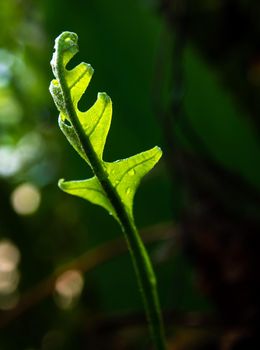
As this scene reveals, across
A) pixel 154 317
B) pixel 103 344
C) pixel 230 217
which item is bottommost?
pixel 103 344

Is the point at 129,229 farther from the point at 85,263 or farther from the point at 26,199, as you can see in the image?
the point at 26,199

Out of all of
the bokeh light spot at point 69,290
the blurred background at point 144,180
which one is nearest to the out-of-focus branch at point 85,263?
the blurred background at point 144,180

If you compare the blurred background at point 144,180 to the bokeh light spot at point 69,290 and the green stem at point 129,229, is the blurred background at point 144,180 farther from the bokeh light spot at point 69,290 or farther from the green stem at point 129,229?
the green stem at point 129,229

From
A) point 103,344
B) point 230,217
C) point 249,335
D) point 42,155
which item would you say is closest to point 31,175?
point 42,155

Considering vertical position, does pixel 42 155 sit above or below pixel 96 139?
below

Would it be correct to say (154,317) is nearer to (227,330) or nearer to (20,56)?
(227,330)

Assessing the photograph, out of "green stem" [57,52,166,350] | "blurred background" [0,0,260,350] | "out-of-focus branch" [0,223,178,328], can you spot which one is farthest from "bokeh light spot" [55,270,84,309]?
"green stem" [57,52,166,350]

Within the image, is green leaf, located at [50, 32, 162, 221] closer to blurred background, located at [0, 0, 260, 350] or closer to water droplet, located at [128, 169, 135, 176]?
Answer: water droplet, located at [128, 169, 135, 176]

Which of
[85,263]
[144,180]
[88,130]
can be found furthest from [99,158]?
[144,180]
